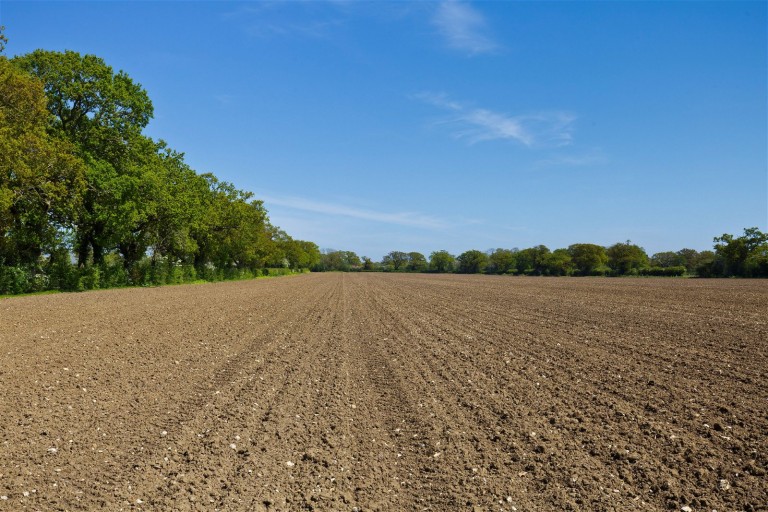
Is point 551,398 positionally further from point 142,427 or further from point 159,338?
point 159,338

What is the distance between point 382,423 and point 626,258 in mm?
127255

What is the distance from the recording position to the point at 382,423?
7203 mm

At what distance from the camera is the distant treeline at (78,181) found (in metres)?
25.0

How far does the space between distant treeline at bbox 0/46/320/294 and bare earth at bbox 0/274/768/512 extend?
16106 millimetres

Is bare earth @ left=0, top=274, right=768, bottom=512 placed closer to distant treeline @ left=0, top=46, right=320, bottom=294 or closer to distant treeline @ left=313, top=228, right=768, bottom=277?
distant treeline @ left=0, top=46, right=320, bottom=294

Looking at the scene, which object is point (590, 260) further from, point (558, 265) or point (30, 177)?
point (30, 177)

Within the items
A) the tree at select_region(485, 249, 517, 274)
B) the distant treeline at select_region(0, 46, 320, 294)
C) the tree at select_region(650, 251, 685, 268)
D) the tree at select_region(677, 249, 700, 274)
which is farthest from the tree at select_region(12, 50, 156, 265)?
the tree at select_region(485, 249, 517, 274)

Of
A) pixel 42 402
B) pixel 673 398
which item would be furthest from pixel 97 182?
pixel 673 398

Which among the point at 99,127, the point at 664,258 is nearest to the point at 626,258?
the point at 664,258

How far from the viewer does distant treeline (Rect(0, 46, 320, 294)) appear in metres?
25.0

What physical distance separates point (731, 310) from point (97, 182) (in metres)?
39.4

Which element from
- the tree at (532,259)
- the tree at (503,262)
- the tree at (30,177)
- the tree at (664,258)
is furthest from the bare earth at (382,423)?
the tree at (503,262)

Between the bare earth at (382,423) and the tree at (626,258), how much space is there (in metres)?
114

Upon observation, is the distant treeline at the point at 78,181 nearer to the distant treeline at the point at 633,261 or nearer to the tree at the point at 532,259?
the distant treeline at the point at 633,261
